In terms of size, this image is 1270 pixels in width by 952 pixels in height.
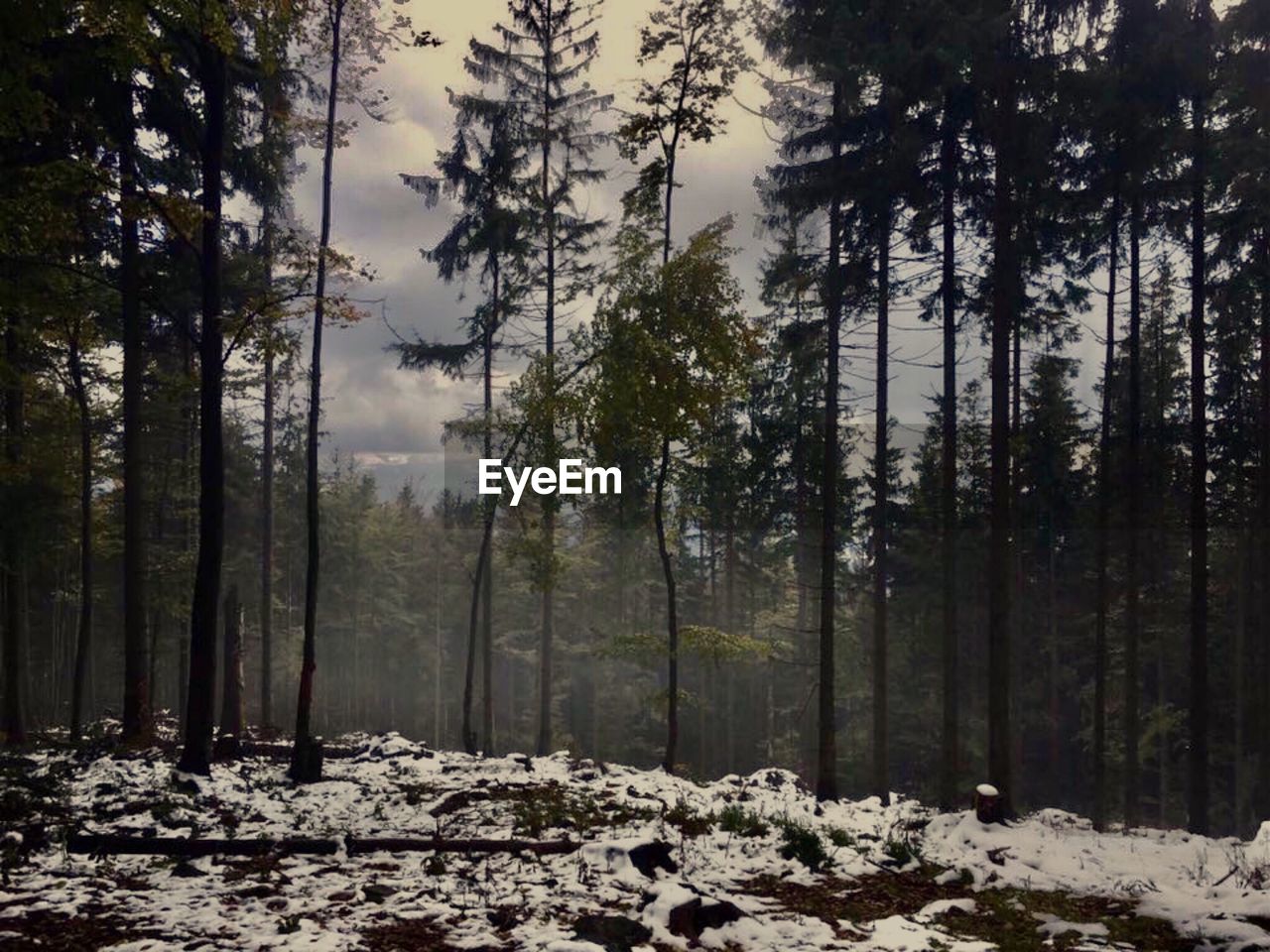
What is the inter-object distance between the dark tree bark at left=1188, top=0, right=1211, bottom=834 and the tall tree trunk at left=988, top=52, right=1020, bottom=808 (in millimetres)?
5315

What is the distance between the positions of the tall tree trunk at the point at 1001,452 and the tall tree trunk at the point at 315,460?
1052 cm

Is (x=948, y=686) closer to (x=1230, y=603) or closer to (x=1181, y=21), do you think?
(x=1181, y=21)

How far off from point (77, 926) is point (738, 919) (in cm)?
492

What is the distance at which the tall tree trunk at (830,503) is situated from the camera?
568 inches

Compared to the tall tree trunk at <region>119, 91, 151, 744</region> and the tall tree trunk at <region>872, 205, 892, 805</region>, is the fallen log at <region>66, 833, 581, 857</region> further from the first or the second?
the tall tree trunk at <region>872, 205, 892, 805</region>

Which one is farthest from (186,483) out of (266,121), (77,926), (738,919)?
(738,919)

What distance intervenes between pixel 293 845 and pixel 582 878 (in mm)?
3057

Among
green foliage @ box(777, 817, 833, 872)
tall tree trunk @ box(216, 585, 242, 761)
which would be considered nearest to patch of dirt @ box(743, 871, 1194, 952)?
green foliage @ box(777, 817, 833, 872)

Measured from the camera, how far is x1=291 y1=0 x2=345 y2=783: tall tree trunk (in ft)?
40.2

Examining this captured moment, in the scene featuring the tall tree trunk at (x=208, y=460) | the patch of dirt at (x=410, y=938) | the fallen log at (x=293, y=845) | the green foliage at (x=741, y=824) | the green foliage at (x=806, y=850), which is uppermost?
the tall tree trunk at (x=208, y=460)

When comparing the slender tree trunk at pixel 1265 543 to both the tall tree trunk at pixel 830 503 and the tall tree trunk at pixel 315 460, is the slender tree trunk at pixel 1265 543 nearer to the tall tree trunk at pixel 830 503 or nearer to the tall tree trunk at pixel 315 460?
the tall tree trunk at pixel 830 503

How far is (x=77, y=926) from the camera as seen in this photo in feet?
18.5

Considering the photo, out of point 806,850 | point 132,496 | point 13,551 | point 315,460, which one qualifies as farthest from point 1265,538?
point 13,551

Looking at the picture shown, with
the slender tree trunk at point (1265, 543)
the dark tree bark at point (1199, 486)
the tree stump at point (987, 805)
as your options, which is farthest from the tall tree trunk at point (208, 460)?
the slender tree trunk at point (1265, 543)
